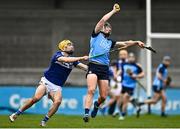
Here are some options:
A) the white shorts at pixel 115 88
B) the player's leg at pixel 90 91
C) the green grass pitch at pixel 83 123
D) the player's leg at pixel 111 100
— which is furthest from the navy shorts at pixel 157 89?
the player's leg at pixel 90 91

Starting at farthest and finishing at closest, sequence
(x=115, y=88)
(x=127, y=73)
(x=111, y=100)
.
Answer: (x=115, y=88) → (x=111, y=100) → (x=127, y=73)

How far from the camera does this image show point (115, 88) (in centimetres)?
2792

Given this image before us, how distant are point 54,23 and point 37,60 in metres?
1.87

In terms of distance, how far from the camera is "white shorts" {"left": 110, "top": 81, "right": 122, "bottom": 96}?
2749 cm

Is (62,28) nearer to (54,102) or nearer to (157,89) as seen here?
(157,89)

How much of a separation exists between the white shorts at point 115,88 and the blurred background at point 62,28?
4205 millimetres

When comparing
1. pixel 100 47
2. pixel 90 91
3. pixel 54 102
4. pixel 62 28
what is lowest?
pixel 54 102

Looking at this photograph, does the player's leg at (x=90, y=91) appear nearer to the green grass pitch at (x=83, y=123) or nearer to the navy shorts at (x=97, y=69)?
the navy shorts at (x=97, y=69)

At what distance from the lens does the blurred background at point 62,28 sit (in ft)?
108

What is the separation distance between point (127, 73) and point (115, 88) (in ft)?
5.20

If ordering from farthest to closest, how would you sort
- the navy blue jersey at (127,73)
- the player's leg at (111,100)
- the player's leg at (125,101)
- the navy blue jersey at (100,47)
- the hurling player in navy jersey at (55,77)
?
the player's leg at (111,100)
the navy blue jersey at (127,73)
the player's leg at (125,101)
the navy blue jersey at (100,47)
the hurling player in navy jersey at (55,77)

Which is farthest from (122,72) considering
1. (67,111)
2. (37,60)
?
(37,60)

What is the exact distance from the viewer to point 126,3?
1355 inches

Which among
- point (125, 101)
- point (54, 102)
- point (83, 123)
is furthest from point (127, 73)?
point (54, 102)
